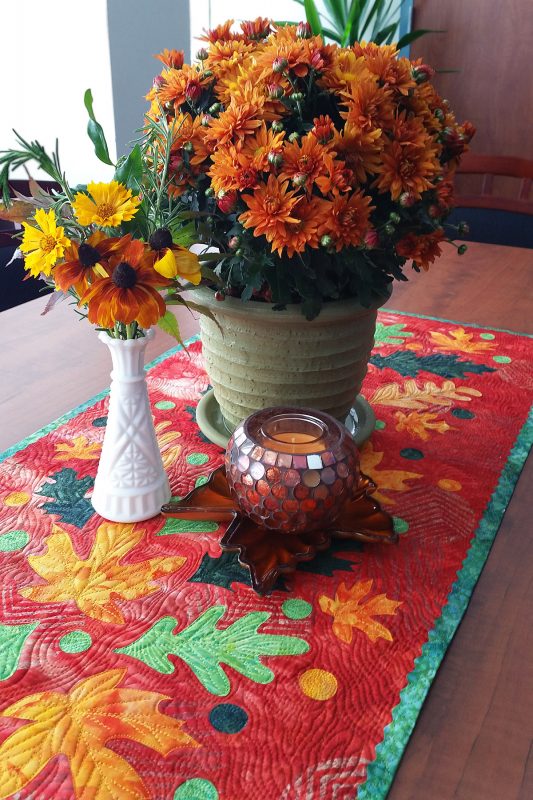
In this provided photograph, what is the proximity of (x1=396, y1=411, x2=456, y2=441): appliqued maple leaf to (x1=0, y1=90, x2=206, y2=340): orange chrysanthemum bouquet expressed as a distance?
366mm

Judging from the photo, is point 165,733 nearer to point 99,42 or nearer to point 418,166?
point 418,166

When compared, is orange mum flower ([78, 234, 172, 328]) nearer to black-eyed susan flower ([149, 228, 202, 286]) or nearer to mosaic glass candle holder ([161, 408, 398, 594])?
black-eyed susan flower ([149, 228, 202, 286])

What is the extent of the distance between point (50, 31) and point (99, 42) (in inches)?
7.7

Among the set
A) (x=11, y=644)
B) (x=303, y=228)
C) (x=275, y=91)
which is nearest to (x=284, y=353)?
(x=303, y=228)

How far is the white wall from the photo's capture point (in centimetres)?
245

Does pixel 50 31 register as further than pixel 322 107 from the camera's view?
Yes

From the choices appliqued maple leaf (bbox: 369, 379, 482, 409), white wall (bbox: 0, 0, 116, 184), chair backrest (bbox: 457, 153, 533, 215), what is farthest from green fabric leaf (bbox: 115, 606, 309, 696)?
white wall (bbox: 0, 0, 116, 184)

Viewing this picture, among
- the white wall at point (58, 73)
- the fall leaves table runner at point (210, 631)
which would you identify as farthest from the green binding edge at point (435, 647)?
the white wall at point (58, 73)

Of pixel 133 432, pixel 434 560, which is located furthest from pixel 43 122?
pixel 434 560

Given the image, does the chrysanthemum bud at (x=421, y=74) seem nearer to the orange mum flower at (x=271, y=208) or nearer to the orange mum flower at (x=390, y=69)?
the orange mum flower at (x=390, y=69)

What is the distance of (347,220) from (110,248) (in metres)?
0.21

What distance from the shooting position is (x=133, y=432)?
A: 0.72 m

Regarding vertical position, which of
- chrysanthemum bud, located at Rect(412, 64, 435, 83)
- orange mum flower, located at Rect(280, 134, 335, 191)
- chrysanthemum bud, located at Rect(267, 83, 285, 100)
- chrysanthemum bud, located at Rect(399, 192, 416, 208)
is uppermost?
chrysanthemum bud, located at Rect(412, 64, 435, 83)

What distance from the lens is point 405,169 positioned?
703 mm
